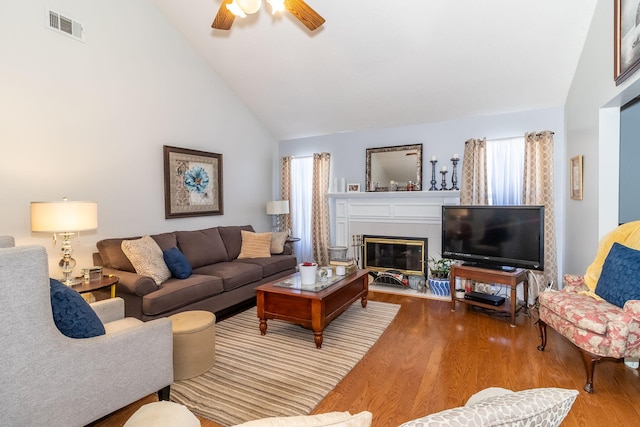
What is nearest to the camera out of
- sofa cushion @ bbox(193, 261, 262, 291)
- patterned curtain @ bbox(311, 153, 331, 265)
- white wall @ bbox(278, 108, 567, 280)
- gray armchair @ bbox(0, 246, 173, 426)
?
gray armchair @ bbox(0, 246, 173, 426)

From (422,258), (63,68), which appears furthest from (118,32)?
(422,258)

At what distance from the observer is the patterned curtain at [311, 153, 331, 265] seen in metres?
5.63

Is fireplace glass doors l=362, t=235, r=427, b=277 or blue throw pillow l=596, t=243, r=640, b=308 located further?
fireplace glass doors l=362, t=235, r=427, b=277

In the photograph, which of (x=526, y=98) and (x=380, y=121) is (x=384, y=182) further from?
(x=526, y=98)

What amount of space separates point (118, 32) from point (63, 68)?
0.83 metres

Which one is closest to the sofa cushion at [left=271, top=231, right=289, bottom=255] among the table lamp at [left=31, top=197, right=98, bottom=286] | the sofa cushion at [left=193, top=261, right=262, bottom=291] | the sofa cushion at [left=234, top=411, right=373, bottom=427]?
the sofa cushion at [left=193, top=261, right=262, bottom=291]

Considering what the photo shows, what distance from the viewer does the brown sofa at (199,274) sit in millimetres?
2979

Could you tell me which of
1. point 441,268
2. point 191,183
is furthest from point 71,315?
point 441,268

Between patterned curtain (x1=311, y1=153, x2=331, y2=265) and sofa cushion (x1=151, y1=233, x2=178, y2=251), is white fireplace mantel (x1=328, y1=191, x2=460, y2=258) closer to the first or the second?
patterned curtain (x1=311, y1=153, x2=331, y2=265)

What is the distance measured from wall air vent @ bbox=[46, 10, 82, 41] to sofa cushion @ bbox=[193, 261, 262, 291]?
9.25 ft

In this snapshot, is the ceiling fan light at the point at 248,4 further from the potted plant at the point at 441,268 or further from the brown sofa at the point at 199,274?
the potted plant at the point at 441,268

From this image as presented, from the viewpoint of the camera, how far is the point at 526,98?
413 centimetres

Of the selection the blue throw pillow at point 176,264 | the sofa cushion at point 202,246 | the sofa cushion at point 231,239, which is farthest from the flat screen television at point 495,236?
the blue throw pillow at point 176,264

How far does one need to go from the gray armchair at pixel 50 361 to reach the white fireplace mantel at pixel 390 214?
3963mm
